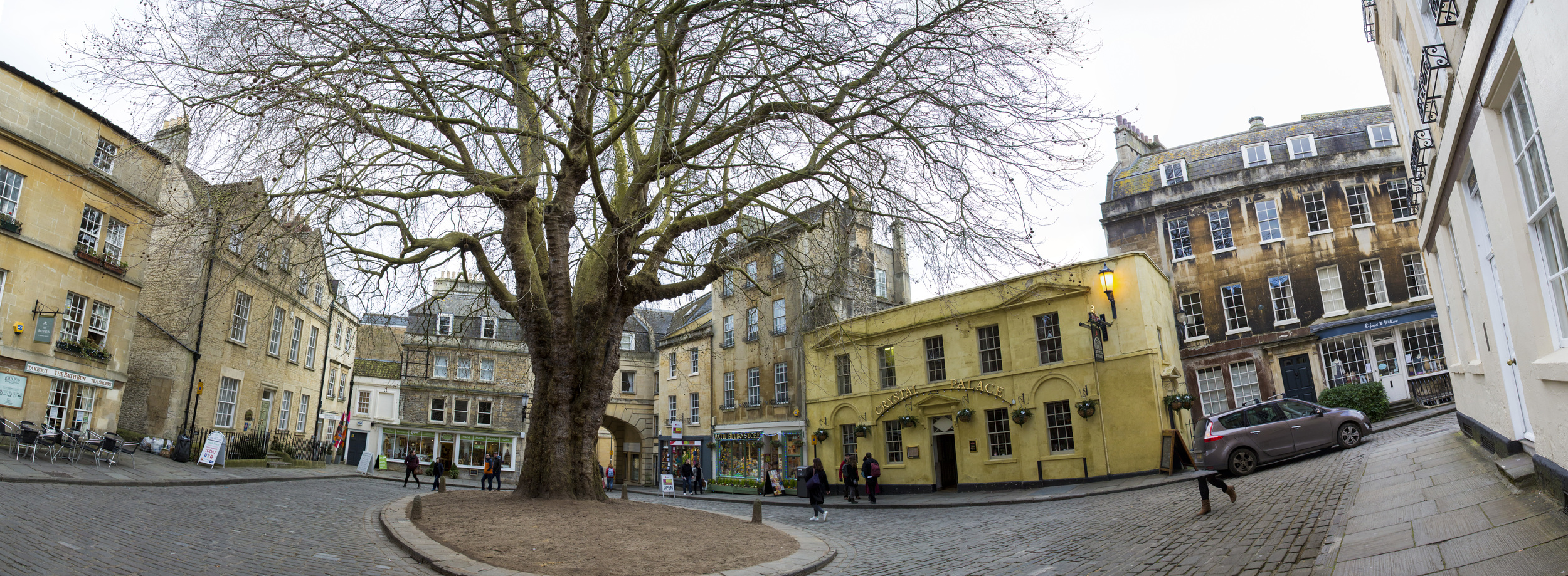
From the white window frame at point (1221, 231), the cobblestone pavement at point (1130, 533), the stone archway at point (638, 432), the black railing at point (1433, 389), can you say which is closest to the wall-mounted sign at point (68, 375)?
the cobblestone pavement at point (1130, 533)

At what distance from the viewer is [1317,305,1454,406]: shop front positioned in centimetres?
2252

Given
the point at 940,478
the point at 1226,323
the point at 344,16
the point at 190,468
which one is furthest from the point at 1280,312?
the point at 190,468

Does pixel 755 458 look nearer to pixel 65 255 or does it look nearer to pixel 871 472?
pixel 871 472

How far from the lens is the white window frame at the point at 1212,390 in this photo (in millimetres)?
25703

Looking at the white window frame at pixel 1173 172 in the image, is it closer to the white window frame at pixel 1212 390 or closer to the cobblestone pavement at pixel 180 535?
the white window frame at pixel 1212 390

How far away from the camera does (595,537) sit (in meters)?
9.40

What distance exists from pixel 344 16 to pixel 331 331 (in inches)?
1206

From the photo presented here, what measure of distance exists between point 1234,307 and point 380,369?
42116mm

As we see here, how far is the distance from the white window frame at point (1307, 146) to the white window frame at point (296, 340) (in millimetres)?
38736

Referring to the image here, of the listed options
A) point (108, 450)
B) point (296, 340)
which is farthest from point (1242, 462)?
point (296, 340)

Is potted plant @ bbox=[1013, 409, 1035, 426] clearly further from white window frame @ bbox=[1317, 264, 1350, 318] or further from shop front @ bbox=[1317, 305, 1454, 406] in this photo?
white window frame @ bbox=[1317, 264, 1350, 318]

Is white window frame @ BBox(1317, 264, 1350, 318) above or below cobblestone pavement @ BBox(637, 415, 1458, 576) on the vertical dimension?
above

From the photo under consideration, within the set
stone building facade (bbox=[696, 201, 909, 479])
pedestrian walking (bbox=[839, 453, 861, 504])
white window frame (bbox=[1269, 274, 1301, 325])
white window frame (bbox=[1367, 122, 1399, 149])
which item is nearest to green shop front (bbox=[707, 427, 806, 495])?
stone building facade (bbox=[696, 201, 909, 479])

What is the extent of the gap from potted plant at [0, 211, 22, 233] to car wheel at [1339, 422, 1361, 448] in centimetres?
2891
